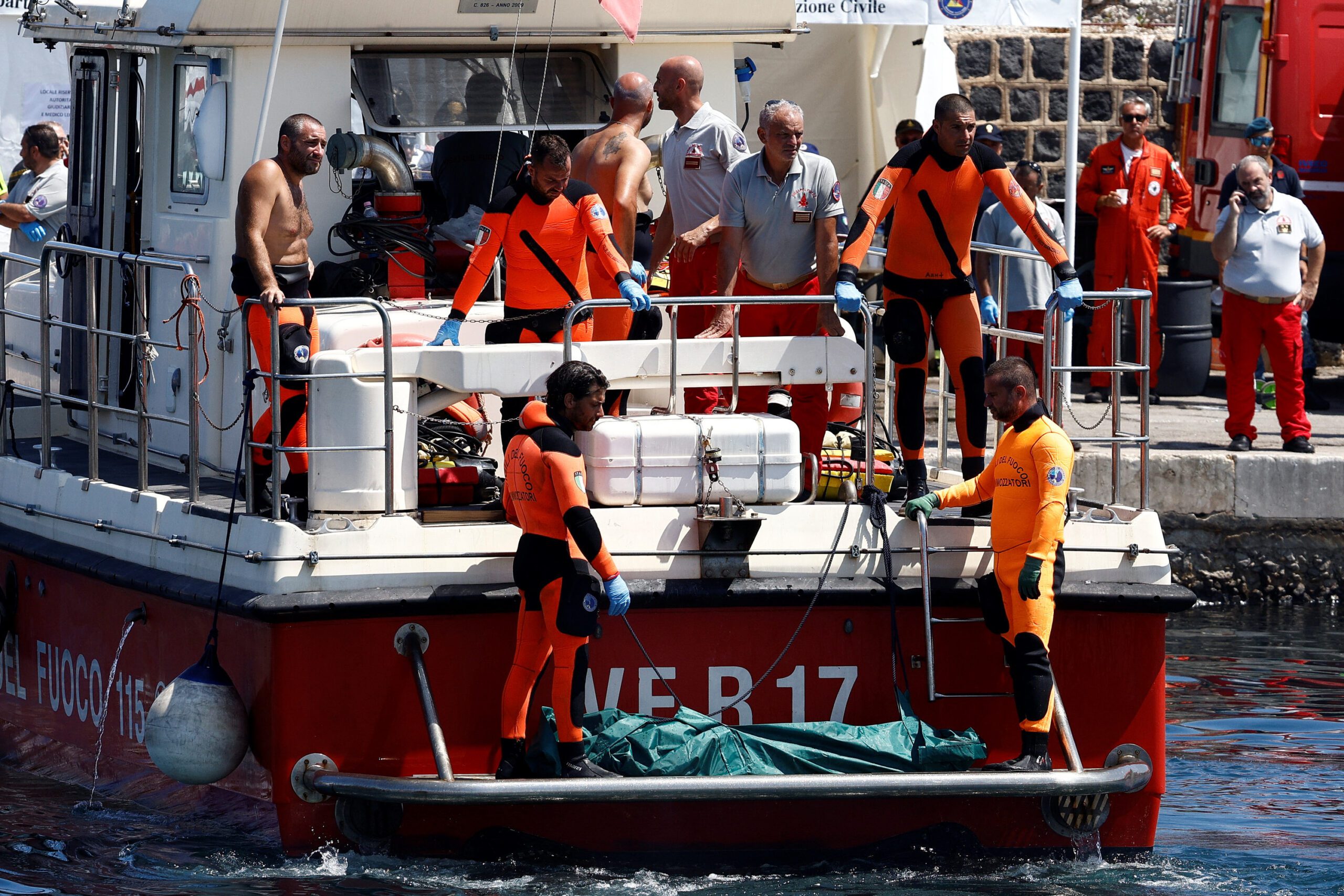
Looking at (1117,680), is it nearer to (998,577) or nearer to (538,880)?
(998,577)

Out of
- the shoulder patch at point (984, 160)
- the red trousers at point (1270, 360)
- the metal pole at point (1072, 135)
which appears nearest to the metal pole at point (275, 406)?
the shoulder patch at point (984, 160)

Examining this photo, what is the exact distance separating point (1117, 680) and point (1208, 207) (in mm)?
8650

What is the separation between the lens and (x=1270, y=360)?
11.0 metres

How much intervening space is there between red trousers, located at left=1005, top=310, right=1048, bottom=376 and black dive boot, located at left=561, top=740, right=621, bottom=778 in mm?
5516

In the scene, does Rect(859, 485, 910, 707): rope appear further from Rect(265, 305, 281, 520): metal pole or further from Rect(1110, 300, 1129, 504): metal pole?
Rect(265, 305, 281, 520): metal pole

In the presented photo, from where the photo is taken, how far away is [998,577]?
6145mm

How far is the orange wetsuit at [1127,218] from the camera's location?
40.9 ft

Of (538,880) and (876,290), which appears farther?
(876,290)

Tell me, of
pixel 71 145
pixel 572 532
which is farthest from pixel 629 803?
pixel 71 145

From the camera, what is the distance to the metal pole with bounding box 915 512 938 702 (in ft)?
20.0

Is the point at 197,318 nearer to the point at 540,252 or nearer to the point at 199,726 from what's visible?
the point at 540,252

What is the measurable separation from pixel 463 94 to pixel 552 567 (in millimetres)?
2955

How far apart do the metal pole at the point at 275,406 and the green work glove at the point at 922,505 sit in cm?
203

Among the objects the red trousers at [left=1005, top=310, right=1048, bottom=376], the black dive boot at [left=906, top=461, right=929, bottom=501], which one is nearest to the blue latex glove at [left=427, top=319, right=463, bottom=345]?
the black dive boot at [left=906, top=461, right=929, bottom=501]
